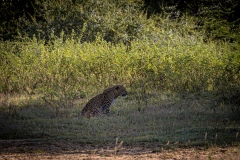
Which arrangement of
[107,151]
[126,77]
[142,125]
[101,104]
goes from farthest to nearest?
[126,77] < [101,104] < [142,125] < [107,151]

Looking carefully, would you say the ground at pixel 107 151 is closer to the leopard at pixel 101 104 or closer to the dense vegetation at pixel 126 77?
the dense vegetation at pixel 126 77

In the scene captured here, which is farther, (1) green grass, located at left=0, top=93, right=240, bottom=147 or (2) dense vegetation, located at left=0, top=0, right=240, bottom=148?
(2) dense vegetation, located at left=0, top=0, right=240, bottom=148

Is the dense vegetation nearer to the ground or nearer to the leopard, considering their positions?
the leopard

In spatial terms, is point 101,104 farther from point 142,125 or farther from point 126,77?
point 126,77

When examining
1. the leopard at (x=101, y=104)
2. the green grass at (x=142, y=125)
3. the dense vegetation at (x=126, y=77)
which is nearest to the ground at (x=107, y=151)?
the green grass at (x=142, y=125)

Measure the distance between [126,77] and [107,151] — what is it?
6.87 meters

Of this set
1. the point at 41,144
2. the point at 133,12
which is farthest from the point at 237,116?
the point at 133,12

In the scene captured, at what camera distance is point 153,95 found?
12430 millimetres

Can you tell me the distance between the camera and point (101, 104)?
10.9m

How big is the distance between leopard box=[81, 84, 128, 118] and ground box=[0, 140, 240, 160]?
2789 millimetres

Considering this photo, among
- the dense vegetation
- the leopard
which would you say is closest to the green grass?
the dense vegetation

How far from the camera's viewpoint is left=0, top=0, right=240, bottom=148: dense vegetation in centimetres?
949

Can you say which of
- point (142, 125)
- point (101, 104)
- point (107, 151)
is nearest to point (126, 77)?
point (101, 104)

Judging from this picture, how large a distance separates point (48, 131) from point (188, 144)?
9.03ft
